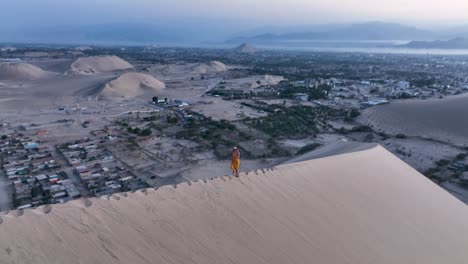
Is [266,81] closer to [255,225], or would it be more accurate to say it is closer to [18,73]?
[18,73]

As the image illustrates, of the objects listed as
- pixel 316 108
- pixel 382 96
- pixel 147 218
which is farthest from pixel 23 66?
pixel 147 218

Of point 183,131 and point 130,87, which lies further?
point 130,87

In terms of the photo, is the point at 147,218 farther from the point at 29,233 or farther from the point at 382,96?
the point at 382,96

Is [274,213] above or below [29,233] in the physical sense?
below

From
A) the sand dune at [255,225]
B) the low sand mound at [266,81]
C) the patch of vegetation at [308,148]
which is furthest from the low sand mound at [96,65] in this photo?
the sand dune at [255,225]

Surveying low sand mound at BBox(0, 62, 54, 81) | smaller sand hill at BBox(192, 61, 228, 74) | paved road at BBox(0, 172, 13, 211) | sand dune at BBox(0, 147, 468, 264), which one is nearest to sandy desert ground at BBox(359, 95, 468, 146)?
sand dune at BBox(0, 147, 468, 264)

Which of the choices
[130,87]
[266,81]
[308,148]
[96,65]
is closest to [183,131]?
[308,148]

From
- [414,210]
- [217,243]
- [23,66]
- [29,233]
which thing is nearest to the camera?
[29,233]

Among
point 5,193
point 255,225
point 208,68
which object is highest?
point 255,225
